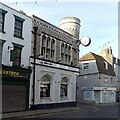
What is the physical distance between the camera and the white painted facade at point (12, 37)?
27.3m

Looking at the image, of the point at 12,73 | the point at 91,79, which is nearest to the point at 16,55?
the point at 12,73

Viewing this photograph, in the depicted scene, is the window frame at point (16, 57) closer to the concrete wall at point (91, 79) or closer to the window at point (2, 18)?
the window at point (2, 18)

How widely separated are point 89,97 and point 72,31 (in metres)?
13.2

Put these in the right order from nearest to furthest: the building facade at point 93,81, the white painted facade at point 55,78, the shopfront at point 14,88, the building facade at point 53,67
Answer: the shopfront at point 14,88 < the building facade at point 53,67 < the white painted facade at point 55,78 < the building facade at point 93,81

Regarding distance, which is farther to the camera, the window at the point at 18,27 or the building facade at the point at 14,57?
the window at the point at 18,27

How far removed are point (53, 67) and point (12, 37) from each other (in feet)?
A: 26.7

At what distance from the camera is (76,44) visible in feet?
137

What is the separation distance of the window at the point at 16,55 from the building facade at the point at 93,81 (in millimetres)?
29583

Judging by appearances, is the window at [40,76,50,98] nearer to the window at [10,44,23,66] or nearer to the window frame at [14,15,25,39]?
the window at [10,44,23,66]

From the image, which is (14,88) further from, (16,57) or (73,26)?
(73,26)

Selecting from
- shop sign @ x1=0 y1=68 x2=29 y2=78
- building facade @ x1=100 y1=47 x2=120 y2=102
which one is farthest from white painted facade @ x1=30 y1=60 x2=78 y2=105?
building facade @ x1=100 y1=47 x2=120 y2=102

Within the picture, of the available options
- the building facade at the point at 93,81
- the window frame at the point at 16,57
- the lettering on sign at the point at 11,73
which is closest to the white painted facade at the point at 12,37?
the window frame at the point at 16,57

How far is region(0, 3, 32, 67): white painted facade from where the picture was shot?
2727 cm

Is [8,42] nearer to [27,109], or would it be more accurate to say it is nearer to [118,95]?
[27,109]
